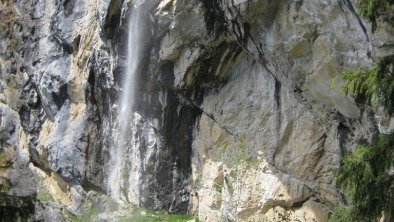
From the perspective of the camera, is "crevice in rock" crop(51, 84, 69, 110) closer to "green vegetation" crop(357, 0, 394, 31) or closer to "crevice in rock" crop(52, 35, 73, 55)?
"crevice in rock" crop(52, 35, 73, 55)

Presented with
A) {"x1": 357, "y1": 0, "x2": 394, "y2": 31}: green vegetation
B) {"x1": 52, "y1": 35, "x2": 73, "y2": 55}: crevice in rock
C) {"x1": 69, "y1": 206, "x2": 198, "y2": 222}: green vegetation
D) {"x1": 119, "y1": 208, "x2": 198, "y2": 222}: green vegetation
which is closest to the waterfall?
{"x1": 69, "y1": 206, "x2": 198, "y2": 222}: green vegetation

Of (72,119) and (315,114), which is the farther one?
(72,119)

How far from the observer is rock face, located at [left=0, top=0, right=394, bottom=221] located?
12633 millimetres

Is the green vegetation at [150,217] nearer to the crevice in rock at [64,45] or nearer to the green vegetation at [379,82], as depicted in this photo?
the crevice in rock at [64,45]

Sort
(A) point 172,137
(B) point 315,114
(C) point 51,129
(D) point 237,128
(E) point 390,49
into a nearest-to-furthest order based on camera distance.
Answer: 1. (E) point 390,49
2. (B) point 315,114
3. (D) point 237,128
4. (A) point 172,137
5. (C) point 51,129

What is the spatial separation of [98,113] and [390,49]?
10066mm

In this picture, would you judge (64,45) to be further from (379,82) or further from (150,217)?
(379,82)

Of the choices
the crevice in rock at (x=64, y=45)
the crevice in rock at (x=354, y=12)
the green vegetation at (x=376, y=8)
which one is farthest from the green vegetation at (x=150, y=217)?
the green vegetation at (x=376, y=8)

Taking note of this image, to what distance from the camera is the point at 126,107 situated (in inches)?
674

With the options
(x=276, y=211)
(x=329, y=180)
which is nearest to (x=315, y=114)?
(x=329, y=180)

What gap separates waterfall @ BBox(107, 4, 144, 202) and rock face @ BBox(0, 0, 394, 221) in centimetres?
19

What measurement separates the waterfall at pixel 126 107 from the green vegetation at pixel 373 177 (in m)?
9.22

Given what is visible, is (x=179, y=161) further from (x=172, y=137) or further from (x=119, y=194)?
(x=119, y=194)

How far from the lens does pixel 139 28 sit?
1612cm
